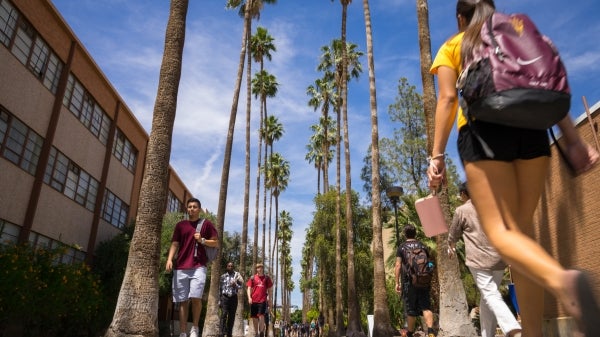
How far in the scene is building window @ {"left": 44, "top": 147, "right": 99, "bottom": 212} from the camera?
18.5 metres

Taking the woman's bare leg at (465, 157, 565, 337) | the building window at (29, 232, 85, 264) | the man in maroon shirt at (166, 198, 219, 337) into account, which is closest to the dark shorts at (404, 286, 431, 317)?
the man in maroon shirt at (166, 198, 219, 337)

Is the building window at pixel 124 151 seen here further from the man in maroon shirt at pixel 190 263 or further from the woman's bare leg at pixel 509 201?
the woman's bare leg at pixel 509 201

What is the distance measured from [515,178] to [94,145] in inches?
924

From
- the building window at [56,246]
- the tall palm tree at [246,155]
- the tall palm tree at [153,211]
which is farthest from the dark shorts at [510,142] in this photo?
the tall palm tree at [246,155]

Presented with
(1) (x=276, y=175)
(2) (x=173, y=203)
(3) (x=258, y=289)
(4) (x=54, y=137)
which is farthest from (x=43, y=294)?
(1) (x=276, y=175)

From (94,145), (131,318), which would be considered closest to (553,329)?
(131,318)

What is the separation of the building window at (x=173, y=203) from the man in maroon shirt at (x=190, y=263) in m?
31.2

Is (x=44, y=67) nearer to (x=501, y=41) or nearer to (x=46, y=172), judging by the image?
(x=46, y=172)

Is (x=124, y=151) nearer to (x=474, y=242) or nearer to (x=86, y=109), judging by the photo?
(x=86, y=109)

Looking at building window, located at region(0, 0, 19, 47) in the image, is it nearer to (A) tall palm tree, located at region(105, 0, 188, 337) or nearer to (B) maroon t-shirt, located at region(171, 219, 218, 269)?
(A) tall palm tree, located at region(105, 0, 188, 337)

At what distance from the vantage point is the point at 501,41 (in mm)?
2189

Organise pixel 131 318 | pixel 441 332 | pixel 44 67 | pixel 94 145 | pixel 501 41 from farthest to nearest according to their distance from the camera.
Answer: pixel 94 145 → pixel 44 67 → pixel 441 332 → pixel 131 318 → pixel 501 41

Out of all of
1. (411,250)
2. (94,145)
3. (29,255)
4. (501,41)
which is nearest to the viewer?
(501,41)

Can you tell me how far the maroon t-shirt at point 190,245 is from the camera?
6.68 meters
